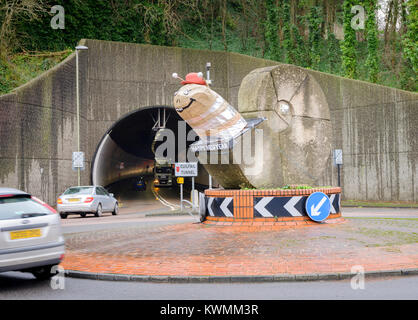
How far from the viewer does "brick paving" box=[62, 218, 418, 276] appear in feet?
27.5

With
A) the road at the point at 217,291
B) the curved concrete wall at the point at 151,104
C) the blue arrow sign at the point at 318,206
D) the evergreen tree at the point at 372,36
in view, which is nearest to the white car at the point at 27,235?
the road at the point at 217,291

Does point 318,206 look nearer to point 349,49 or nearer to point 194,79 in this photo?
point 194,79

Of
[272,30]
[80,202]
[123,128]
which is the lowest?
[80,202]

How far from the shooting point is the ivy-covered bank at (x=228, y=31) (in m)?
30.3

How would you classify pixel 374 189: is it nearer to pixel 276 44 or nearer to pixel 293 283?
pixel 276 44

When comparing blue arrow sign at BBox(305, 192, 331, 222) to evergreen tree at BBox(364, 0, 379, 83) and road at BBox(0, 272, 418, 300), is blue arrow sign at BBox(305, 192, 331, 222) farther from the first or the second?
evergreen tree at BBox(364, 0, 379, 83)

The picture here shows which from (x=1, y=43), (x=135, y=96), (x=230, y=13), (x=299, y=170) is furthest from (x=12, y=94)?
(x=230, y=13)

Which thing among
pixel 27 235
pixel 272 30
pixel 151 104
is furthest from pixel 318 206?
pixel 272 30

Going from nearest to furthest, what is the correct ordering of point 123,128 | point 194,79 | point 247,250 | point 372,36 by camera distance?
point 247,250 < point 194,79 < point 372,36 < point 123,128

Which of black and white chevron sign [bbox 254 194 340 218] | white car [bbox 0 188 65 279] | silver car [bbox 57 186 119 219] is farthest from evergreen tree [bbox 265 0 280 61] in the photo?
white car [bbox 0 188 65 279]

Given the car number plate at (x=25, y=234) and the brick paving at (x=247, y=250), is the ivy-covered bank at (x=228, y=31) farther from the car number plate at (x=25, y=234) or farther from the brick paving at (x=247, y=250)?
the car number plate at (x=25, y=234)

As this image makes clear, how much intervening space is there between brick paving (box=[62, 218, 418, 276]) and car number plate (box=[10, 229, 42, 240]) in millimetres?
1266

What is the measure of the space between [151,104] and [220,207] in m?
19.0

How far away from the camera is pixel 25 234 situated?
25.0 ft
